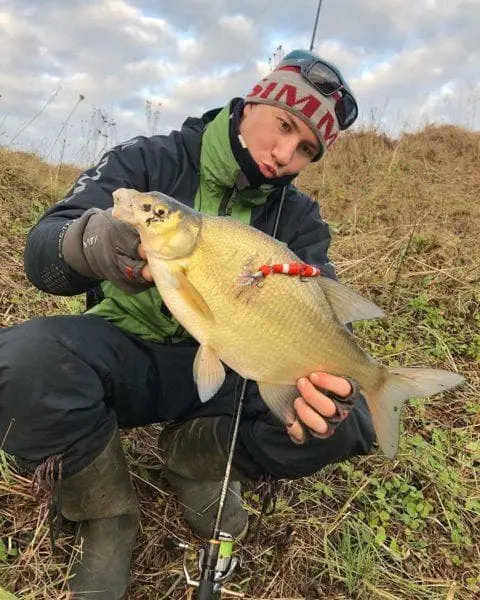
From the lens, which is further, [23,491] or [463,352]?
[463,352]

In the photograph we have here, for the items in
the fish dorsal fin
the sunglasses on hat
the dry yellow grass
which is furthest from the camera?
the sunglasses on hat

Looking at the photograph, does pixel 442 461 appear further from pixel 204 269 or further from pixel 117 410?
pixel 204 269

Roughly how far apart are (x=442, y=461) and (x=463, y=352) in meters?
1.09

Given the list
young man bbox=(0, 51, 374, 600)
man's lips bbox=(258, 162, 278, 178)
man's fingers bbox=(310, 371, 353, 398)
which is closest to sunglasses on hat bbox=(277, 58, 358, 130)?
young man bbox=(0, 51, 374, 600)

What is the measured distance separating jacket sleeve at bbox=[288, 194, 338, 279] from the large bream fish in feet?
2.25

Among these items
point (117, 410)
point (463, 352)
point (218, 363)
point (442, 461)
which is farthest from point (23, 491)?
point (463, 352)

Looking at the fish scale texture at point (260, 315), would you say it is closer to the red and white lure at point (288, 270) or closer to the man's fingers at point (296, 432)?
the red and white lure at point (288, 270)

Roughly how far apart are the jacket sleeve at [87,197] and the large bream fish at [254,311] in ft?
1.26

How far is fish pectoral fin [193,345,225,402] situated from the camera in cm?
164

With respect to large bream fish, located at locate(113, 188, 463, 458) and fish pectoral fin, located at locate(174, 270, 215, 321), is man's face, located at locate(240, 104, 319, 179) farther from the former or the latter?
fish pectoral fin, located at locate(174, 270, 215, 321)

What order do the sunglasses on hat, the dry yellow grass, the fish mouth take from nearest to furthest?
the fish mouth, the dry yellow grass, the sunglasses on hat

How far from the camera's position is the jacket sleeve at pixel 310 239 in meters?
2.44

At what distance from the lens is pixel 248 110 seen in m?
2.38

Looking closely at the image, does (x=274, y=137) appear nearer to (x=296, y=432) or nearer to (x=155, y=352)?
(x=155, y=352)
